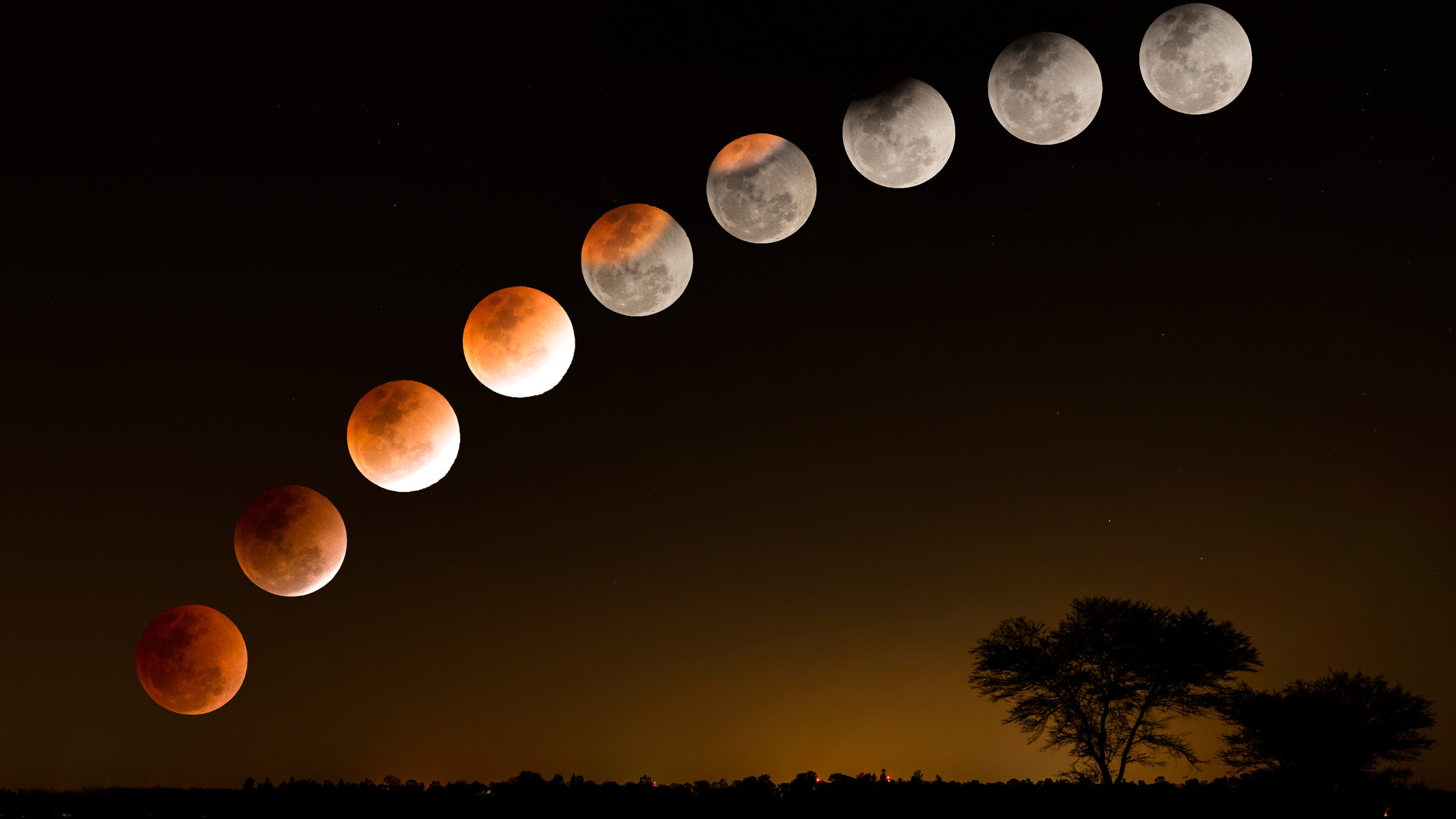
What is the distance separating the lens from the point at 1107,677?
22.1 m

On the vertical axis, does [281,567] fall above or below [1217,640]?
below

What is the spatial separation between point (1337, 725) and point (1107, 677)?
5.02 m

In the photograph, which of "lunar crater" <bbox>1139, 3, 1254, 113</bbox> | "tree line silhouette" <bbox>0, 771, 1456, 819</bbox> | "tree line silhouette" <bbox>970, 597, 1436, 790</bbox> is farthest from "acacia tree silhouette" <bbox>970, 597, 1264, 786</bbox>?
"lunar crater" <bbox>1139, 3, 1254, 113</bbox>

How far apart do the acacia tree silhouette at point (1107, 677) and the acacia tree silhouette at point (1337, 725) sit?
140 cm

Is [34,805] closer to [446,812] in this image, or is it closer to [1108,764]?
[446,812]

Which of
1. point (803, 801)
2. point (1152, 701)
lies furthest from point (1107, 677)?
point (803, 801)

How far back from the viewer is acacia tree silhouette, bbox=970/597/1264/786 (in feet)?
68.9

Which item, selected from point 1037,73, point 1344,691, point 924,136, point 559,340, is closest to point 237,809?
point 559,340

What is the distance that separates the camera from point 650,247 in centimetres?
625

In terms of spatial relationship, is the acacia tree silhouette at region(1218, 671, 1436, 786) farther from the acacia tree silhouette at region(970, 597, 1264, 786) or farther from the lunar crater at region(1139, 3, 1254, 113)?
the lunar crater at region(1139, 3, 1254, 113)

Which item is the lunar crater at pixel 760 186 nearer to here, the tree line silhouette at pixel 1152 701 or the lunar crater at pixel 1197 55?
the lunar crater at pixel 1197 55

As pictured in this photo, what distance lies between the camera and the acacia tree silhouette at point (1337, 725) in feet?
70.5

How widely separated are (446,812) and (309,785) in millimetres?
2639

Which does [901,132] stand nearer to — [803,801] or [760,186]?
[760,186]
